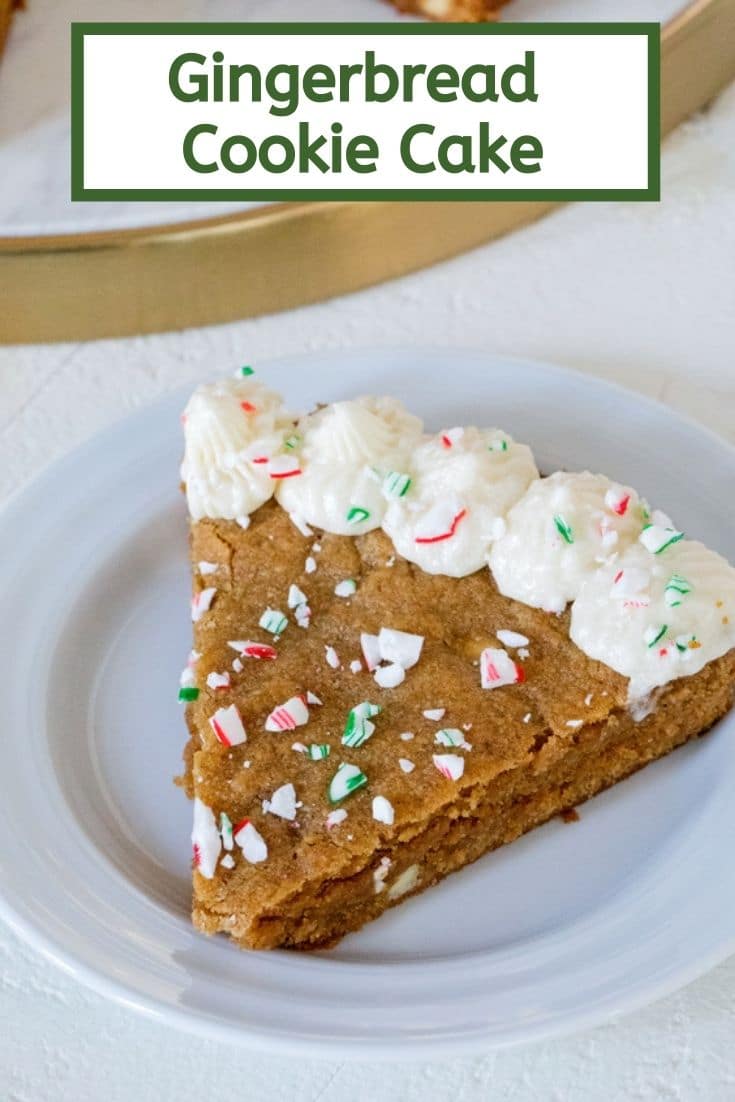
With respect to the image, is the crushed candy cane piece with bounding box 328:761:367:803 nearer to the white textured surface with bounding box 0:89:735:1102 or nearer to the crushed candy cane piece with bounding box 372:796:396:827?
the crushed candy cane piece with bounding box 372:796:396:827

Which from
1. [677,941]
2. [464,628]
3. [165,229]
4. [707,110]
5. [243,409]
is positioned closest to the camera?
[677,941]

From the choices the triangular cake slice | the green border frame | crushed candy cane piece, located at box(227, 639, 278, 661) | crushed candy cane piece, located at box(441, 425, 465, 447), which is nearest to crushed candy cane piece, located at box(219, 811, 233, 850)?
the triangular cake slice

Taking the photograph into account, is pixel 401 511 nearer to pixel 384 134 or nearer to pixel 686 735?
→ pixel 686 735

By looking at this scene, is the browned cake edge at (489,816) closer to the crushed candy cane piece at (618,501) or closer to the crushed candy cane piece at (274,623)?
the crushed candy cane piece at (618,501)

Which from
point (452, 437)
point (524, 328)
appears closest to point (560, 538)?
point (452, 437)

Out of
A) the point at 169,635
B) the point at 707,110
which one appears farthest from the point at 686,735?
the point at 707,110

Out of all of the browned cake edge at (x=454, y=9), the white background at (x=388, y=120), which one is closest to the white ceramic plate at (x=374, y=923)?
the white background at (x=388, y=120)
